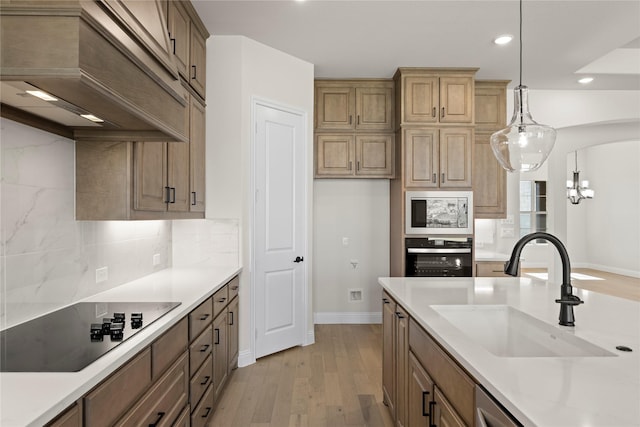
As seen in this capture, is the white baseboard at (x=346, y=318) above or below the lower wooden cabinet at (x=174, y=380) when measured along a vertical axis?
below

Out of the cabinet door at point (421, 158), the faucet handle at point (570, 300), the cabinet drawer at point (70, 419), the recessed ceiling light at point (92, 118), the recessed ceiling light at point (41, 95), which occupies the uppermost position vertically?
the cabinet door at point (421, 158)

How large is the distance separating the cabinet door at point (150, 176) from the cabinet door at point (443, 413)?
1784mm

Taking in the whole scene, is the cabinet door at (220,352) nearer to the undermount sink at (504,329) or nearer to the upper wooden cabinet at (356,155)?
the undermount sink at (504,329)

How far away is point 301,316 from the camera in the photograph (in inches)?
160

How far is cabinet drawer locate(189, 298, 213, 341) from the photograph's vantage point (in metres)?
2.15

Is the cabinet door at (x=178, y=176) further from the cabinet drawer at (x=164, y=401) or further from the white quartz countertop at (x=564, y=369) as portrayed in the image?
the white quartz countertop at (x=564, y=369)

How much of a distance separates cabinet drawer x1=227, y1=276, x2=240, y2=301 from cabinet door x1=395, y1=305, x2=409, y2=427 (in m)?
1.42

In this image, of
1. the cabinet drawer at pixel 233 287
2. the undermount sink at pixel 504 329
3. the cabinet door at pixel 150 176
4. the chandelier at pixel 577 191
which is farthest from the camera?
the chandelier at pixel 577 191

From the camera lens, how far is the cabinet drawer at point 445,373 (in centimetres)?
125

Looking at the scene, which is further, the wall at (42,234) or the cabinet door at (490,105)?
the cabinet door at (490,105)

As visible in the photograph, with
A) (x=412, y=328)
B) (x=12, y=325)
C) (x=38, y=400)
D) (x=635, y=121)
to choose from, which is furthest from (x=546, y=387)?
(x=635, y=121)

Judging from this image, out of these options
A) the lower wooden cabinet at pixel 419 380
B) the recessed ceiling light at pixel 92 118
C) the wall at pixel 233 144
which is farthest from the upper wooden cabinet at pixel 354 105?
the recessed ceiling light at pixel 92 118

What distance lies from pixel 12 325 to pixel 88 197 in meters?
0.74

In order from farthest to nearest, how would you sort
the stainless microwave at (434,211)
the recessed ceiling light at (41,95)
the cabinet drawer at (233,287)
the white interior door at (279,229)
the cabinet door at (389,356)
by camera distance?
the stainless microwave at (434,211)
the white interior door at (279,229)
the cabinet drawer at (233,287)
the cabinet door at (389,356)
the recessed ceiling light at (41,95)
